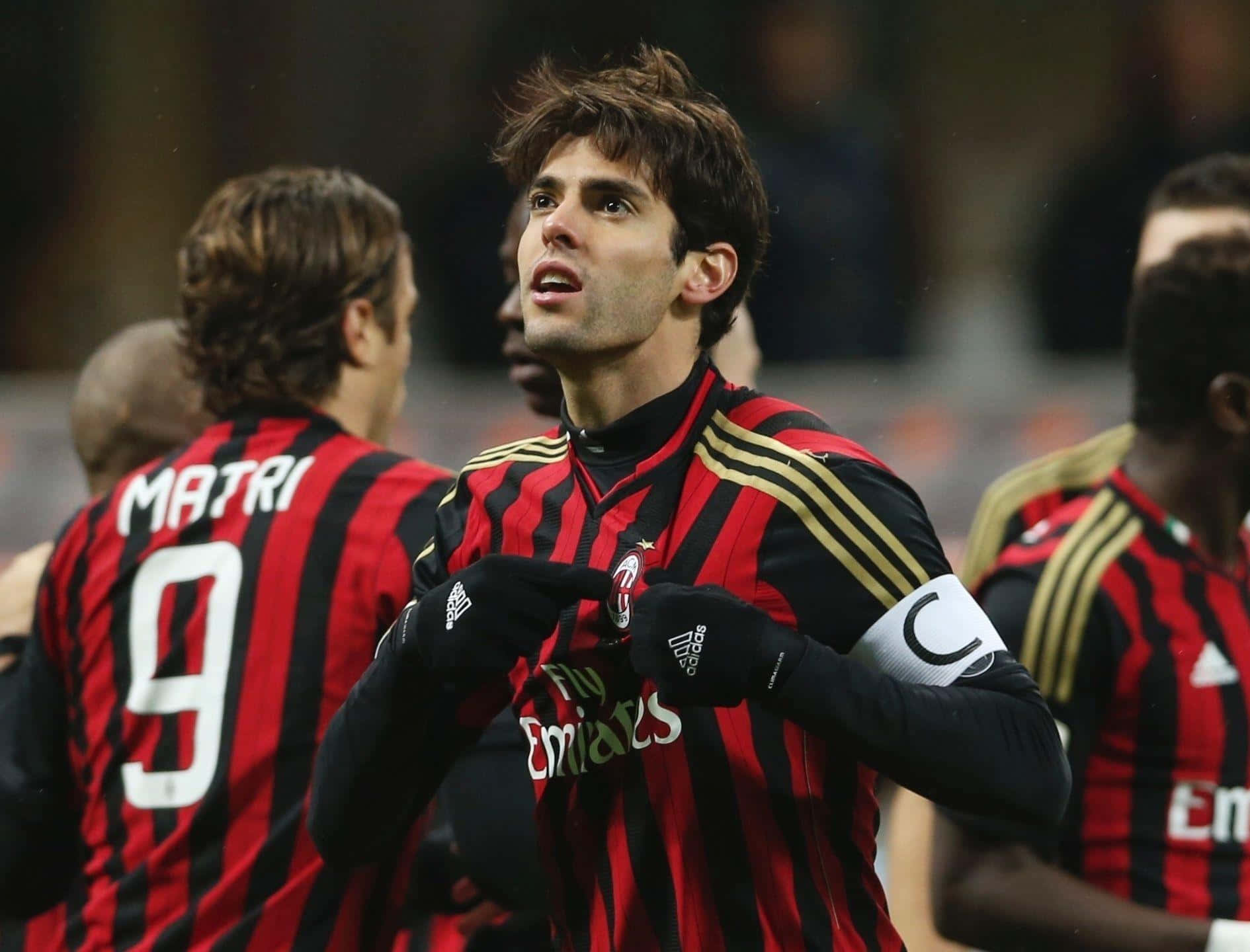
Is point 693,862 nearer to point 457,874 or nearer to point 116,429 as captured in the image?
point 457,874

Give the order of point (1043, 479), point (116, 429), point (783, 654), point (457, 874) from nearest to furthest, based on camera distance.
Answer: point (783, 654) → point (457, 874) → point (116, 429) → point (1043, 479)

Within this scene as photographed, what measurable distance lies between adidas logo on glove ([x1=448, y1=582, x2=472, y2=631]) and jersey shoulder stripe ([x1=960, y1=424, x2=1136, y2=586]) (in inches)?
78.7

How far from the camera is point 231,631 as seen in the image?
329cm

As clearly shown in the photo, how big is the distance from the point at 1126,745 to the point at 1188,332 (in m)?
0.77

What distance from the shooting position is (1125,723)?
3.43 m

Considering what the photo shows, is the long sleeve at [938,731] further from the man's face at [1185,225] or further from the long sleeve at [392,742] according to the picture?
the man's face at [1185,225]

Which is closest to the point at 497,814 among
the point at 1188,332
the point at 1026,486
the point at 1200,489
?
the point at 1200,489

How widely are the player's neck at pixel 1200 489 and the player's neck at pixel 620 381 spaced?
1202mm

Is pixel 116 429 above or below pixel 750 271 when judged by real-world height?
below

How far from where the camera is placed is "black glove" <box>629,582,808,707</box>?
237 centimetres

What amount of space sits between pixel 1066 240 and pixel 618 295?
6032mm

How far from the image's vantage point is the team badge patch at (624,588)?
102 inches

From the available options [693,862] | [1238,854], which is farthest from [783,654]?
[1238,854]

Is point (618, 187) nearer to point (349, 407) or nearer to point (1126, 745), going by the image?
point (349, 407)
